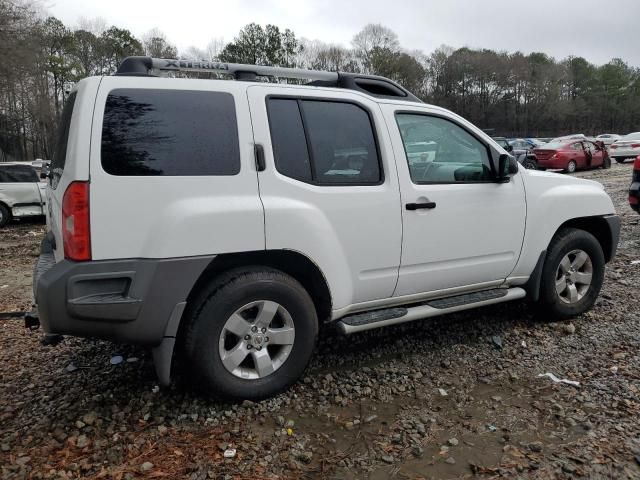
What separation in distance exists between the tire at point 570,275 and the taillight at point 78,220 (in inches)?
140

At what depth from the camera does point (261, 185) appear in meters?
3.02

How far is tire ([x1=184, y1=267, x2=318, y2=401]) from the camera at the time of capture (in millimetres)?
2930

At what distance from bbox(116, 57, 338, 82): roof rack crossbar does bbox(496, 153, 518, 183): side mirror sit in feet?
4.69

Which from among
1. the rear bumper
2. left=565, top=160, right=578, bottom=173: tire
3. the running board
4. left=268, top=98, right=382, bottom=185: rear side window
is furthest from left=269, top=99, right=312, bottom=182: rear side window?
left=565, top=160, right=578, bottom=173: tire

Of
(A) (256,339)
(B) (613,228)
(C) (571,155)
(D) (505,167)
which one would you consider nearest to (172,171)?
(A) (256,339)

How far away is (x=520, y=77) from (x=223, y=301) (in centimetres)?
9364

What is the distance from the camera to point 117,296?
2.71 metres

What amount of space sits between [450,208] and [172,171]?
6.45 ft

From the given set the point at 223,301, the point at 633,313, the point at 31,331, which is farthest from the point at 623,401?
the point at 31,331

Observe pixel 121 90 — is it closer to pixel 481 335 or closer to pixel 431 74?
pixel 481 335

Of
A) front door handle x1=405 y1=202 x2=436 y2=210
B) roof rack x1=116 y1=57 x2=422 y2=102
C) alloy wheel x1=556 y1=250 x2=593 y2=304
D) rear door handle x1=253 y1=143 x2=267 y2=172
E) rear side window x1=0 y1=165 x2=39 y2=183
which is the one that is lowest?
alloy wheel x1=556 y1=250 x2=593 y2=304

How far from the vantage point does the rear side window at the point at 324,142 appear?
3168 mm

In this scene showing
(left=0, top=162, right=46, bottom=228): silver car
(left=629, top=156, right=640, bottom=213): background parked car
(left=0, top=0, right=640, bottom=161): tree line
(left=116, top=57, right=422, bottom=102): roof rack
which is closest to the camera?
(left=116, top=57, right=422, bottom=102): roof rack

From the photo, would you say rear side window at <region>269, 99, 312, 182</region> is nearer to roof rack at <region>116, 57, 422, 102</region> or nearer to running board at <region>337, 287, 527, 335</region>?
roof rack at <region>116, 57, 422, 102</region>
